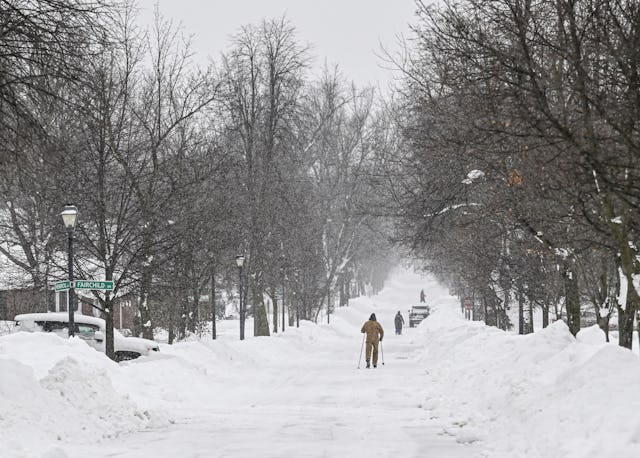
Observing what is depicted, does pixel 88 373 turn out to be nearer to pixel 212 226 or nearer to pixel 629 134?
pixel 629 134

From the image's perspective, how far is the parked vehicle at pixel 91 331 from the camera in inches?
961

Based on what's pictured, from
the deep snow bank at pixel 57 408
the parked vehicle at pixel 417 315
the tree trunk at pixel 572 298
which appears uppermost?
the tree trunk at pixel 572 298

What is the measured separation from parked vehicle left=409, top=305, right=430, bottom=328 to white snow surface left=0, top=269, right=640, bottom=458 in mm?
45937

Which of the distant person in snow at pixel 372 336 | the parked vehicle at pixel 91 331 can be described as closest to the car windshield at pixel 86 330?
the parked vehicle at pixel 91 331

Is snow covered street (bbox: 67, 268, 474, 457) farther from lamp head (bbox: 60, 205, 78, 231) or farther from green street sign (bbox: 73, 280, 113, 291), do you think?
lamp head (bbox: 60, 205, 78, 231)

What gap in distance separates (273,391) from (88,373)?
6.75 meters

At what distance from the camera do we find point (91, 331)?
1029 inches

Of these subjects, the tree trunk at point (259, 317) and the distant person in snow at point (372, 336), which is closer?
the distant person in snow at point (372, 336)

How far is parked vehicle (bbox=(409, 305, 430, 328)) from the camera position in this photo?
65812 mm

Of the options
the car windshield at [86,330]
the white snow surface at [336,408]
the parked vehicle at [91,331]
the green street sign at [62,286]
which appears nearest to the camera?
the white snow surface at [336,408]

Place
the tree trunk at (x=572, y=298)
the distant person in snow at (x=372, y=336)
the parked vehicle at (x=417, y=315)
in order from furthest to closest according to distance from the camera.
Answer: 1. the parked vehicle at (x=417, y=315)
2. the distant person in snow at (x=372, y=336)
3. the tree trunk at (x=572, y=298)

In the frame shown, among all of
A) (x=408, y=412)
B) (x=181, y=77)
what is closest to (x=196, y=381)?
(x=408, y=412)

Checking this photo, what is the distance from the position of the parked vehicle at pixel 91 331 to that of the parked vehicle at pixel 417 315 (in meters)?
41.9

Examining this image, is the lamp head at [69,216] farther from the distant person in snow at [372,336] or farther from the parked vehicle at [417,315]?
the parked vehicle at [417,315]
